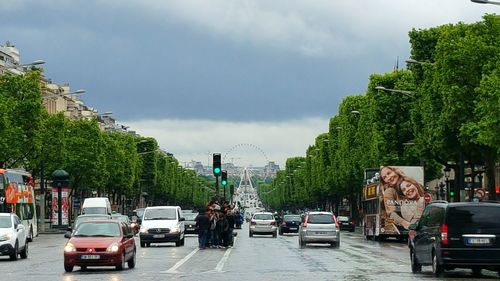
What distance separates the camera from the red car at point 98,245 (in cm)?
3403

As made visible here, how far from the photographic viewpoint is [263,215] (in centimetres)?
7988

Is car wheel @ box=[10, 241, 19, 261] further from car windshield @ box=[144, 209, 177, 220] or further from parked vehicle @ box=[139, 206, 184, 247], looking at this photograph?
car windshield @ box=[144, 209, 177, 220]

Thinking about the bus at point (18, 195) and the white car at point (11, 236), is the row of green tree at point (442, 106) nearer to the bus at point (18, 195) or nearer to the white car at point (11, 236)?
the white car at point (11, 236)

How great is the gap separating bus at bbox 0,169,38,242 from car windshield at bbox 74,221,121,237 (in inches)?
872

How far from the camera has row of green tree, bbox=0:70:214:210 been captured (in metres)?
83.8

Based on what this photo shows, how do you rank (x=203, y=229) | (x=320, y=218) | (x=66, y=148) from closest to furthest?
(x=203, y=229), (x=320, y=218), (x=66, y=148)

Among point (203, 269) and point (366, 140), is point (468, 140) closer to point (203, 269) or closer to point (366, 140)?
point (203, 269)

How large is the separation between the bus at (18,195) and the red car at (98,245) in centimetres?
2234

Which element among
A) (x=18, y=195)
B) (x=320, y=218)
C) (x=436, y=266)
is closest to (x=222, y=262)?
(x=436, y=266)

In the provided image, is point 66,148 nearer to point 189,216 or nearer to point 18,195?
point 189,216

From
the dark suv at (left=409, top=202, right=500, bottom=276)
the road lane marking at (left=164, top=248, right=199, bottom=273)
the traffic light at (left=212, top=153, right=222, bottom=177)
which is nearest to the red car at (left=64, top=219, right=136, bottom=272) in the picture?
the road lane marking at (left=164, top=248, right=199, bottom=273)

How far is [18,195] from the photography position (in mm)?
64312

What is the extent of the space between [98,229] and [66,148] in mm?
77291

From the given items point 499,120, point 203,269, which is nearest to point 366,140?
point 499,120
